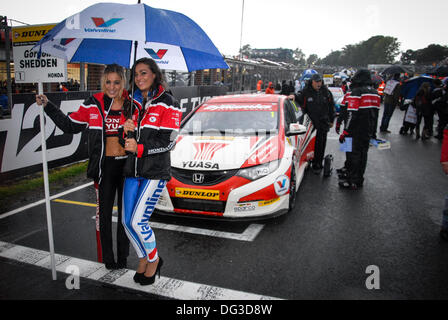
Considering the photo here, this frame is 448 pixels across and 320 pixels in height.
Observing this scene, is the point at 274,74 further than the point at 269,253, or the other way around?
the point at 274,74

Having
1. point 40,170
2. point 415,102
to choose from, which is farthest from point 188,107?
point 415,102

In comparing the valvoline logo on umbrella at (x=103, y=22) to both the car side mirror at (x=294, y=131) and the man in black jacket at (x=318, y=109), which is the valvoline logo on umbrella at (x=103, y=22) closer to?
the car side mirror at (x=294, y=131)

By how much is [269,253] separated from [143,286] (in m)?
1.35

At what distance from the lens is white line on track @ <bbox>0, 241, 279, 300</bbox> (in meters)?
2.80

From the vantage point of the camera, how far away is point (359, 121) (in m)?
5.82

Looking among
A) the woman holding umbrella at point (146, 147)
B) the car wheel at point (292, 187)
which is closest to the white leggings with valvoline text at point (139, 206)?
the woman holding umbrella at point (146, 147)

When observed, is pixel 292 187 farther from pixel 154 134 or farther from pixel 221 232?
pixel 154 134

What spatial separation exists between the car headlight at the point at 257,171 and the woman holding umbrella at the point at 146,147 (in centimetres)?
146

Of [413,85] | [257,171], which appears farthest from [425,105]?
[257,171]

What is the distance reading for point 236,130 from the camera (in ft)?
16.3

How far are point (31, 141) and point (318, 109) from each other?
5444mm

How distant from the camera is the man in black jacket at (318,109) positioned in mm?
6672
